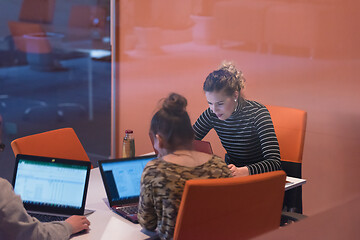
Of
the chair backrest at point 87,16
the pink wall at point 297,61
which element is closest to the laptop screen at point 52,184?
the pink wall at point 297,61

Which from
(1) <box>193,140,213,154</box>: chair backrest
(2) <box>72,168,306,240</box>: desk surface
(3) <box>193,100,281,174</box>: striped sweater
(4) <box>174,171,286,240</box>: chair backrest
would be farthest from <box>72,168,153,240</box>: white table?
(3) <box>193,100,281,174</box>: striped sweater

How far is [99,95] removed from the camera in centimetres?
579

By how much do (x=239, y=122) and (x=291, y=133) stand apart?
391 millimetres

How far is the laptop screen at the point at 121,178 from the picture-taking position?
6.56ft

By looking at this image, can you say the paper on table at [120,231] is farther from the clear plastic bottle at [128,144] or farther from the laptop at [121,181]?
the clear plastic bottle at [128,144]

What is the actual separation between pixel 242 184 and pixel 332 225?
2.41 ft

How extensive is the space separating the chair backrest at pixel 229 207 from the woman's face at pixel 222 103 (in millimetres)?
928

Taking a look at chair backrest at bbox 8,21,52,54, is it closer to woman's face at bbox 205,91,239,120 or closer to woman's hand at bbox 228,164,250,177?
woman's face at bbox 205,91,239,120

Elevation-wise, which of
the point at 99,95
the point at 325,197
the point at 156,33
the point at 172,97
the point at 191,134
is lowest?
the point at 325,197

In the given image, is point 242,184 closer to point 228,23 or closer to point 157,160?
point 157,160

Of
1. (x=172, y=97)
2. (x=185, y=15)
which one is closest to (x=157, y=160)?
(x=172, y=97)

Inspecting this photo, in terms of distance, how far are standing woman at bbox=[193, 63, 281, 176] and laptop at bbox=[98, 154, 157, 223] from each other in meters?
0.62

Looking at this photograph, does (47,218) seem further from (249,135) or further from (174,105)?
(249,135)

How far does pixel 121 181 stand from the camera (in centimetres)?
203
